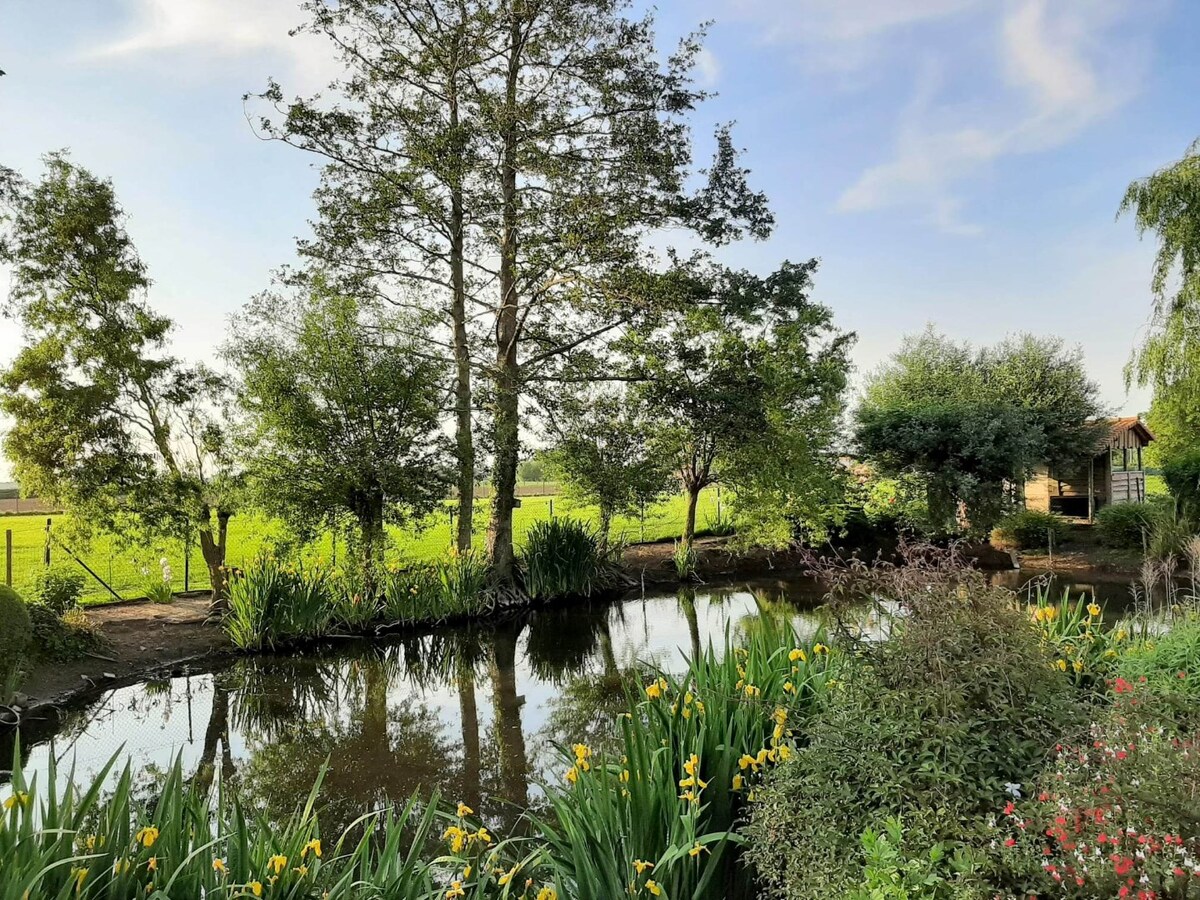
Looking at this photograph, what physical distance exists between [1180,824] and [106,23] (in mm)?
10342

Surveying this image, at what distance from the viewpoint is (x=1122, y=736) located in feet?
8.11

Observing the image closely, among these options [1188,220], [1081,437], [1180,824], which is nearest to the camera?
[1180,824]

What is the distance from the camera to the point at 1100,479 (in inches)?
880

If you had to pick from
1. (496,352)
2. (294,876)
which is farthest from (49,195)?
(294,876)

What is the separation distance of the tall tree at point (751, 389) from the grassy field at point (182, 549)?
6.03 feet

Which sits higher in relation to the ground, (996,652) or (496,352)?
(496,352)

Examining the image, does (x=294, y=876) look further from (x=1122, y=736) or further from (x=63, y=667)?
(x=63, y=667)

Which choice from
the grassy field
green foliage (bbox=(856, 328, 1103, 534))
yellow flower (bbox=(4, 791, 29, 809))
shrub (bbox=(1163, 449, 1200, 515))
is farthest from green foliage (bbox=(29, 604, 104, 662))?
shrub (bbox=(1163, 449, 1200, 515))

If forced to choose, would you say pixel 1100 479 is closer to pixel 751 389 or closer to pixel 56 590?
pixel 751 389

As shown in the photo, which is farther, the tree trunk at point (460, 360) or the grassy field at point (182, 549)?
the tree trunk at point (460, 360)

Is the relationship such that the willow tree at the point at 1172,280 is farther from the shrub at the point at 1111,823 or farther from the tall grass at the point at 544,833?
the shrub at the point at 1111,823

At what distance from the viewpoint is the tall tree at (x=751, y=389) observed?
14.0 meters

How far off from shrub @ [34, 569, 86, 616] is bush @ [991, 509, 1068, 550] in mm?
18876

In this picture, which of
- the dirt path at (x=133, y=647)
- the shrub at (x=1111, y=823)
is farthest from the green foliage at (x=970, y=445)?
the shrub at (x=1111, y=823)
